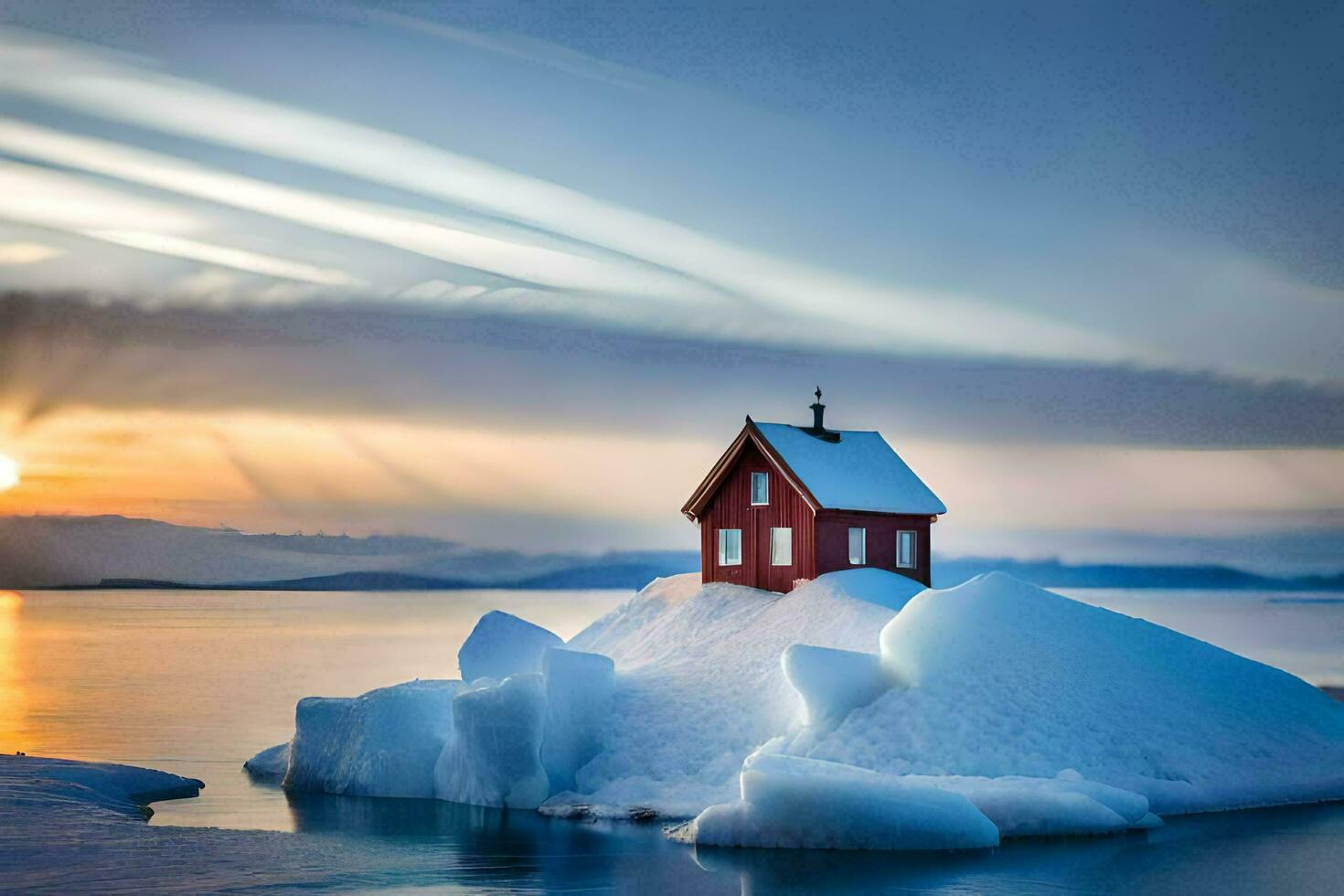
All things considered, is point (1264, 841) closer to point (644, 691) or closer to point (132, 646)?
point (644, 691)

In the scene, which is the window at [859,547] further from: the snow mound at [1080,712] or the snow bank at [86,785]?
the snow bank at [86,785]

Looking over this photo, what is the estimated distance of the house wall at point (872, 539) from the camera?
4319 cm

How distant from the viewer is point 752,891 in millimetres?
24312

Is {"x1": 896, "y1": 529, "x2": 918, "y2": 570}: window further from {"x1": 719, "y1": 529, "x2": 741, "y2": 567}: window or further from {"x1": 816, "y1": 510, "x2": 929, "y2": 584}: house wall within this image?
{"x1": 719, "y1": 529, "x2": 741, "y2": 567}: window

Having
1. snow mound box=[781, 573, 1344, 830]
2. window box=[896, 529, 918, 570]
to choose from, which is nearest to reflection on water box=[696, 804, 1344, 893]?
snow mound box=[781, 573, 1344, 830]

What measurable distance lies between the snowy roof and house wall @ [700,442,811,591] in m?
0.66

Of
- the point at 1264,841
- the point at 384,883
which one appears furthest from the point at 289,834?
the point at 1264,841

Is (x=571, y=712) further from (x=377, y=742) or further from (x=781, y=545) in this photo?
(x=781, y=545)

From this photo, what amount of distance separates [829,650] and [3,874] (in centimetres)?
1663

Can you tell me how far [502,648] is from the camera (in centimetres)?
4069

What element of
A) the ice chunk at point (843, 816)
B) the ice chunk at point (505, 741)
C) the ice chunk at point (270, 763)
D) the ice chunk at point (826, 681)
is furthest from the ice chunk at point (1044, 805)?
the ice chunk at point (270, 763)

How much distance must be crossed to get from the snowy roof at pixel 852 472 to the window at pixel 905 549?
84 centimetres

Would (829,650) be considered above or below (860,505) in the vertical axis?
below

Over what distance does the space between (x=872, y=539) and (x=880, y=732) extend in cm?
1316
